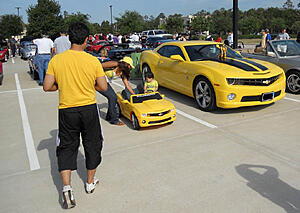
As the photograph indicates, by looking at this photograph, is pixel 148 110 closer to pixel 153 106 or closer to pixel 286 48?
pixel 153 106

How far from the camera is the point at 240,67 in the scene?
241 inches

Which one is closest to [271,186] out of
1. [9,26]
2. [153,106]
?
[153,106]

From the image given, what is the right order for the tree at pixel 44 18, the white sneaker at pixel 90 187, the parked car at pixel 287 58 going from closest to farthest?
the white sneaker at pixel 90 187 → the parked car at pixel 287 58 → the tree at pixel 44 18

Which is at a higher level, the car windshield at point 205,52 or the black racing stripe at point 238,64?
the car windshield at point 205,52

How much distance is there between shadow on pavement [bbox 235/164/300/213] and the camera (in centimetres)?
297

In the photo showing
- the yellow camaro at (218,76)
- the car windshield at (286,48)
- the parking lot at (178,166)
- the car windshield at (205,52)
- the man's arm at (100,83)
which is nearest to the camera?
the man's arm at (100,83)

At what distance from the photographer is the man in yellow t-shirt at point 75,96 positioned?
111 inches

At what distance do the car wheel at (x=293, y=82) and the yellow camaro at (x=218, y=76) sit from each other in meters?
1.16

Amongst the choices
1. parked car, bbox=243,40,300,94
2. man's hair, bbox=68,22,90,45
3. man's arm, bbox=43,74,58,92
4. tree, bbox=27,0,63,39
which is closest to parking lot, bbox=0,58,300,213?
man's arm, bbox=43,74,58,92

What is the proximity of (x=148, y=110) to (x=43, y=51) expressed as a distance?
619 cm

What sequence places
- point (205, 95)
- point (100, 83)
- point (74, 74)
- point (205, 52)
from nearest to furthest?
point (74, 74), point (100, 83), point (205, 95), point (205, 52)

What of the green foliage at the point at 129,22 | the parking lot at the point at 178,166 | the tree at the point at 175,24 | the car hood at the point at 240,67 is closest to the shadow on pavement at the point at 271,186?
the parking lot at the point at 178,166

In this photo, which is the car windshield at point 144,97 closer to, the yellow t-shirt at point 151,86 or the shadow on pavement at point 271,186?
the yellow t-shirt at point 151,86

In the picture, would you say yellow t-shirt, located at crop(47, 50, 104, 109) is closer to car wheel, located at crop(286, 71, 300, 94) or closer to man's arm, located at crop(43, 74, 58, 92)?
man's arm, located at crop(43, 74, 58, 92)
